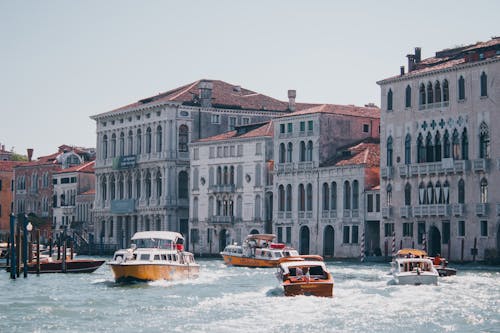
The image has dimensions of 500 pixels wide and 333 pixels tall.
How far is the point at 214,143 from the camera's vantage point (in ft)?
263

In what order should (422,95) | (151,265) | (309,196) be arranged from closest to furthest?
1. (151,265)
2. (422,95)
3. (309,196)

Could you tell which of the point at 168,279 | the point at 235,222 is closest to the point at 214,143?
the point at 235,222

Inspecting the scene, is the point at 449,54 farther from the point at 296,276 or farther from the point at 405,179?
the point at 296,276

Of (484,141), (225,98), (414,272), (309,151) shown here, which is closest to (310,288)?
(414,272)

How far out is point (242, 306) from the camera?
3616 cm

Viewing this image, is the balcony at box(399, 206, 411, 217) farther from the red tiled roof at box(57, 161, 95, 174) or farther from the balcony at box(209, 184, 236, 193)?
the red tiled roof at box(57, 161, 95, 174)

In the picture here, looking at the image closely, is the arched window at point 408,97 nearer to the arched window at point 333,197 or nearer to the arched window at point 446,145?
the arched window at point 446,145

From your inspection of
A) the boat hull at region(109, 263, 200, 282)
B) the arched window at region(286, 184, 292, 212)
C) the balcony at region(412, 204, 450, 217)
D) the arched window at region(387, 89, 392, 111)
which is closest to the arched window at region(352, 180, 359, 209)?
the arched window at region(387, 89, 392, 111)

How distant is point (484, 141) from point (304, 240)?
15.7 meters

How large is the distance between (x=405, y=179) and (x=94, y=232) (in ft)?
115

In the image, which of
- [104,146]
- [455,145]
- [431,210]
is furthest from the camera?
[104,146]

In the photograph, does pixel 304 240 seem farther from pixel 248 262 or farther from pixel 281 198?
pixel 248 262

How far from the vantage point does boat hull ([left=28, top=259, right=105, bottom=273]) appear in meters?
53.6

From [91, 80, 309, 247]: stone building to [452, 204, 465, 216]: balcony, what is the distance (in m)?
27.2
